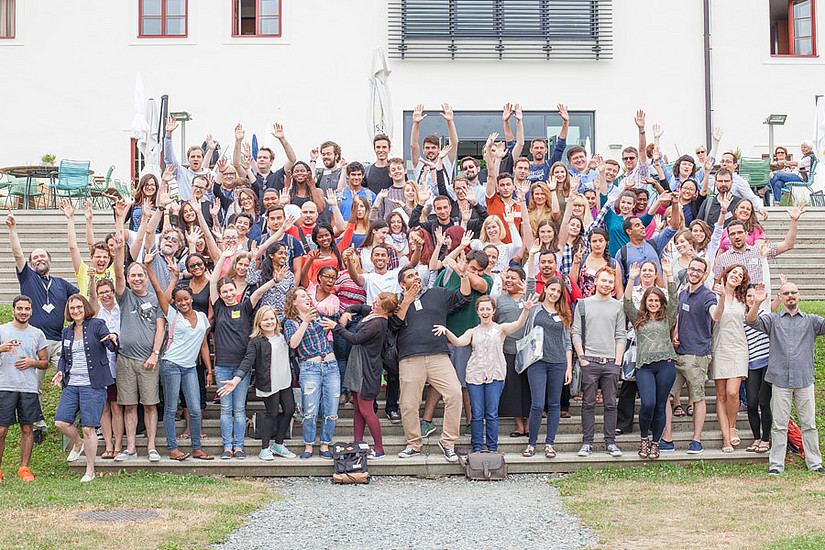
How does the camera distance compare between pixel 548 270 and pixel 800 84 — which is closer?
pixel 548 270

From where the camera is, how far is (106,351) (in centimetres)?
881

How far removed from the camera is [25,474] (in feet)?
28.4

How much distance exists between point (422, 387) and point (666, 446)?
2.49 meters

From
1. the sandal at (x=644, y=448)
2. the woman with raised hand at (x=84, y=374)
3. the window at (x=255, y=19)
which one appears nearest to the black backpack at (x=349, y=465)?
the woman with raised hand at (x=84, y=374)

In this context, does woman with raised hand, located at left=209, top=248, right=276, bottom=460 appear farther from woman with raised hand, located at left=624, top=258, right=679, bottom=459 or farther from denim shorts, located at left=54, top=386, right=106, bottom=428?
woman with raised hand, located at left=624, top=258, right=679, bottom=459

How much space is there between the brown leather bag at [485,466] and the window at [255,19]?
46.6 feet

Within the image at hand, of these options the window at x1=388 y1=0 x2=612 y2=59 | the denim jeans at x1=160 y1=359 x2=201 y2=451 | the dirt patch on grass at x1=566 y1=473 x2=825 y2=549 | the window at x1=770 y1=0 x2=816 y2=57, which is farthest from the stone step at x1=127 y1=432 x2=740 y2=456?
the window at x1=770 y1=0 x2=816 y2=57

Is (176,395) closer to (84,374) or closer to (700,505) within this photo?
(84,374)

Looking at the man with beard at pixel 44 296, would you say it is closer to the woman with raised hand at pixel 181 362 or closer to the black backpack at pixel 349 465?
the woman with raised hand at pixel 181 362

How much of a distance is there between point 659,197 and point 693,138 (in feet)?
33.4

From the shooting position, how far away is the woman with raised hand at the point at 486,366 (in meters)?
9.02

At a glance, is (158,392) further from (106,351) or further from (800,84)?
(800,84)

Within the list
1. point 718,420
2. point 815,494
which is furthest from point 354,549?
point 718,420

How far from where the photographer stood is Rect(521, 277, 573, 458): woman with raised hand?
9.10 meters
